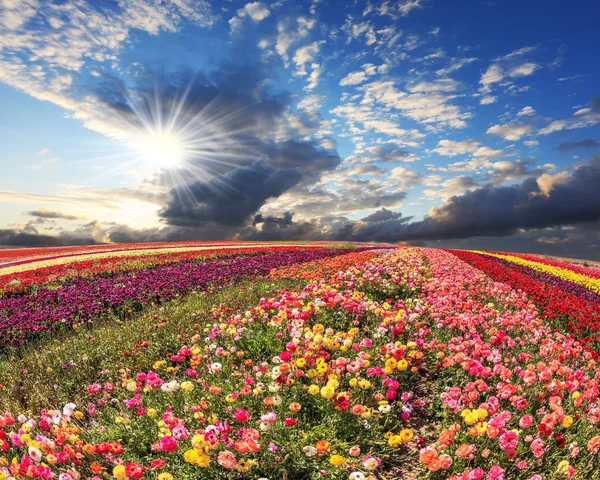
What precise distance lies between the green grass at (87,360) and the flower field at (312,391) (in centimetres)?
4

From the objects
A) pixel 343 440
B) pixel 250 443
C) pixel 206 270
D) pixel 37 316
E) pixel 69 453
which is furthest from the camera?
pixel 206 270

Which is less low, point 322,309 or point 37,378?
point 322,309

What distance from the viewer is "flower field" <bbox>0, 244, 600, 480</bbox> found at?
10.00ft

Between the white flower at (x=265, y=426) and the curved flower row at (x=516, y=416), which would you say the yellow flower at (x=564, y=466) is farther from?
the white flower at (x=265, y=426)

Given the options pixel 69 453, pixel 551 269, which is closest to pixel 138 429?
pixel 69 453

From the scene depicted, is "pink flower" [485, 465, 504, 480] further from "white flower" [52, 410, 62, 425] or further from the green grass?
the green grass

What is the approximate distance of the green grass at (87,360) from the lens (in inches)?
213

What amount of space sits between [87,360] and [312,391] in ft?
15.2

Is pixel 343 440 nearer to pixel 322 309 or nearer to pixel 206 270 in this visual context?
pixel 322 309

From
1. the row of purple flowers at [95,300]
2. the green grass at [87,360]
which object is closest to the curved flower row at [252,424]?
the green grass at [87,360]

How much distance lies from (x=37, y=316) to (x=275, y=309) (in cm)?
678

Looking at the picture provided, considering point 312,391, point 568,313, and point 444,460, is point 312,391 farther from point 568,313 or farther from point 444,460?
point 568,313

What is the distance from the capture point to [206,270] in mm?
14820

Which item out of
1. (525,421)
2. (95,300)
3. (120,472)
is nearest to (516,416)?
(525,421)
